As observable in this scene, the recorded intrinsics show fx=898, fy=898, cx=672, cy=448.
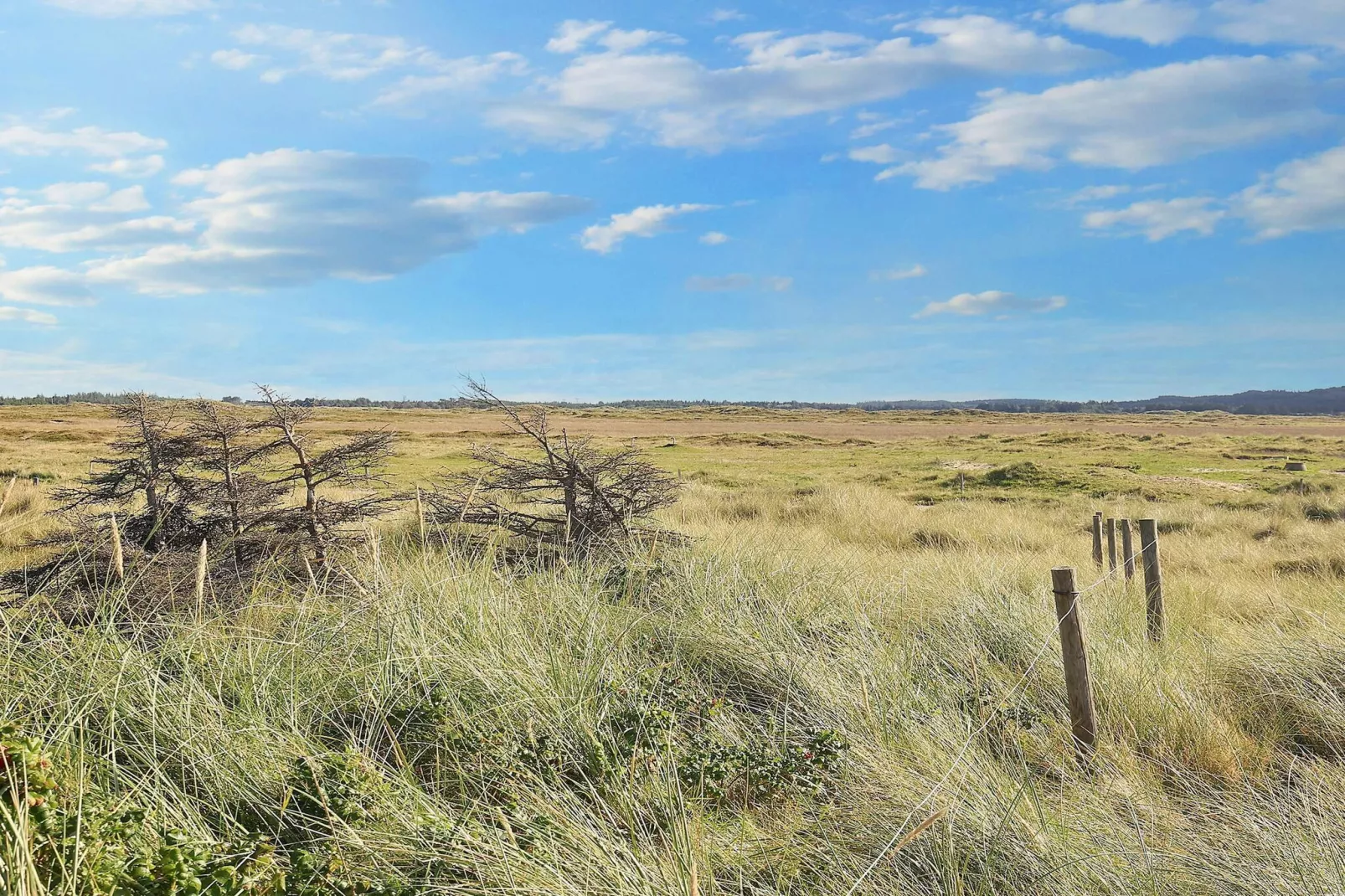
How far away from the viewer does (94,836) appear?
124 inches

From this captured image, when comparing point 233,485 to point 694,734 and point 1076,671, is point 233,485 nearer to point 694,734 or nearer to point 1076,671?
point 694,734

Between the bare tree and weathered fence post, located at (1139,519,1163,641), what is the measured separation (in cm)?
475

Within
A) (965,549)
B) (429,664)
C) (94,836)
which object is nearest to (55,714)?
(94,836)

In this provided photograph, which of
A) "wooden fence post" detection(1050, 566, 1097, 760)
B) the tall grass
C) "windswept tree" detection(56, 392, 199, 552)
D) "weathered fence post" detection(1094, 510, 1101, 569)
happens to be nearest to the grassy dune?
the tall grass

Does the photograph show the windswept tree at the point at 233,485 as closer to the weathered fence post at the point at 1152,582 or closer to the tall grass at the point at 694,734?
the tall grass at the point at 694,734

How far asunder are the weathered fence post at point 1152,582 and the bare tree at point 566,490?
15.6 ft

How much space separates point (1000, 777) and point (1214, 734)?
Answer: 2.06 m

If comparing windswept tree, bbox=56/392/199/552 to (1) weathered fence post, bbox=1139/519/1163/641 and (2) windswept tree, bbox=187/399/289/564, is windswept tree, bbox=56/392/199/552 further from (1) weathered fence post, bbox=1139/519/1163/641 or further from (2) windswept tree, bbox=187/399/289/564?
(1) weathered fence post, bbox=1139/519/1163/641

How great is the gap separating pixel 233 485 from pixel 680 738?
5.84 meters

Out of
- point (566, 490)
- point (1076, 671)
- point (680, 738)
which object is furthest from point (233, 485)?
point (1076, 671)

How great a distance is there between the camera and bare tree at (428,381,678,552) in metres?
9.54

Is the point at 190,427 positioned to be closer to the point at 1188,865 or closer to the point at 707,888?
the point at 707,888

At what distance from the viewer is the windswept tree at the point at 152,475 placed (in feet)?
28.6

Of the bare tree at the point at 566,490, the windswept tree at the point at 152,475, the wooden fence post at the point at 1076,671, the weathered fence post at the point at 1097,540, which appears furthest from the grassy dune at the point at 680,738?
the weathered fence post at the point at 1097,540
